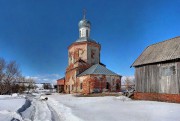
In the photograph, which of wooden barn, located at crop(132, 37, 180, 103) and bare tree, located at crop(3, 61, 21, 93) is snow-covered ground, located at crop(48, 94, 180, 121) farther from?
bare tree, located at crop(3, 61, 21, 93)

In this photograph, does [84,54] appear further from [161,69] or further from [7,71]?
[161,69]

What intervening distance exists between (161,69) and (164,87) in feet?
5.11

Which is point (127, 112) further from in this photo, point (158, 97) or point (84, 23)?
point (84, 23)

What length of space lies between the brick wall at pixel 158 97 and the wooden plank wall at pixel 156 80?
30 centimetres

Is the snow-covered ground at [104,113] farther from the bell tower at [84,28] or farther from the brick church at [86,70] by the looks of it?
the bell tower at [84,28]

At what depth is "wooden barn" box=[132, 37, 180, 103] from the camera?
704 inches

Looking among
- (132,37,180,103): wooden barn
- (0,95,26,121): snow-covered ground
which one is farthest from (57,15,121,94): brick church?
(0,95,26,121): snow-covered ground

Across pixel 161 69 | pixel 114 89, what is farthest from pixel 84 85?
pixel 161 69

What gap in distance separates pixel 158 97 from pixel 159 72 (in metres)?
2.20

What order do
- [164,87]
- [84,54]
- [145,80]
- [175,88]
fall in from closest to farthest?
[175,88]
[164,87]
[145,80]
[84,54]

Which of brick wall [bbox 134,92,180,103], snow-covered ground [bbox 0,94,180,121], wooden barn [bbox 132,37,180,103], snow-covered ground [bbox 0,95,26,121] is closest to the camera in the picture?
snow-covered ground [bbox 0,94,180,121]

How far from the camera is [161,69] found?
19234 mm

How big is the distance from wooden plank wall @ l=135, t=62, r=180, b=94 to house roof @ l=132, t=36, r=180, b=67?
1.72 ft

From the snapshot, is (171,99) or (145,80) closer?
(171,99)
